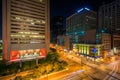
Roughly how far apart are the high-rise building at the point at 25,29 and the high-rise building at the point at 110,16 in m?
92.3

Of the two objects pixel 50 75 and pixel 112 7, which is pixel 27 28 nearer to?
pixel 50 75

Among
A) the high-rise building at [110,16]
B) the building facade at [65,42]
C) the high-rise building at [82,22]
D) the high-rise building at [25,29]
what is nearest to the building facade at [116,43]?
the high-rise building at [110,16]

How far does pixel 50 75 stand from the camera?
146ft

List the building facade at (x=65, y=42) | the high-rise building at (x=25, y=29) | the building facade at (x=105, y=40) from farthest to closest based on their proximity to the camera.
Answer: the building facade at (x=65, y=42), the building facade at (x=105, y=40), the high-rise building at (x=25, y=29)

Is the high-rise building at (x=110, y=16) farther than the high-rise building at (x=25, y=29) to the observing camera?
Yes

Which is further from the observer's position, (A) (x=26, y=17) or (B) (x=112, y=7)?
(B) (x=112, y=7)

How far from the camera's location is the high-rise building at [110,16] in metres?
131

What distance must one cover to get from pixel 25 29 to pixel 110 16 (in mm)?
112867

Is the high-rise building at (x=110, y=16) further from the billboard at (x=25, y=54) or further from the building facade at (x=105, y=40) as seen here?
the billboard at (x=25, y=54)

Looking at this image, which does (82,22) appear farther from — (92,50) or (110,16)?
(92,50)

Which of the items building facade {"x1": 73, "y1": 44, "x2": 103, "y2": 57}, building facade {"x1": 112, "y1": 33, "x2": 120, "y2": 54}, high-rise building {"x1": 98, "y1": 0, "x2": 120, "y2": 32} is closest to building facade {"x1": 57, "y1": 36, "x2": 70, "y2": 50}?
building facade {"x1": 73, "y1": 44, "x2": 103, "y2": 57}

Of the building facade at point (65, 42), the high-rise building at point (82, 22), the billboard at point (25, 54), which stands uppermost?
the high-rise building at point (82, 22)

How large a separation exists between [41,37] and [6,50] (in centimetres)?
2592

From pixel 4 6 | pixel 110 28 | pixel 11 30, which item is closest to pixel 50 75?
pixel 11 30
